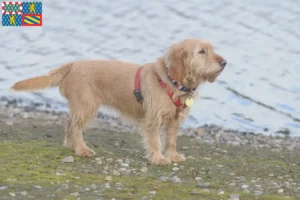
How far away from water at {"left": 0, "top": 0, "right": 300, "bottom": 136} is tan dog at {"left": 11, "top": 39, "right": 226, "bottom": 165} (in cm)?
333

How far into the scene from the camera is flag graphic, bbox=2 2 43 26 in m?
18.8

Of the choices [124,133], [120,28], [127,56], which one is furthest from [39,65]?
[124,133]

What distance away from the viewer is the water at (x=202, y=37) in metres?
12.3

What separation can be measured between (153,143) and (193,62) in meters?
1.05

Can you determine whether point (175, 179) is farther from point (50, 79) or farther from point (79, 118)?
point (50, 79)

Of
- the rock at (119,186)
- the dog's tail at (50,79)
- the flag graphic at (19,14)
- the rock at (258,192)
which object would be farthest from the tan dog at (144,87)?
the flag graphic at (19,14)

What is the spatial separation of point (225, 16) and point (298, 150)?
1013 cm

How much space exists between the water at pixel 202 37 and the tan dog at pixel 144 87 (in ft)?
10.9

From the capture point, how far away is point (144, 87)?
8.05 m

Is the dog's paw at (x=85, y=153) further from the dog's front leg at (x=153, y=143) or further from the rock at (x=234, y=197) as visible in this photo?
the rock at (x=234, y=197)

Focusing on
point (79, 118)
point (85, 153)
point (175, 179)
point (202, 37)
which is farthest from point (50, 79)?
point (202, 37)

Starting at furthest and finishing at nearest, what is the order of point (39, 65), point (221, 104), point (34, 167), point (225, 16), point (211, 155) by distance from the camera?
point (225, 16) → point (39, 65) → point (221, 104) → point (211, 155) → point (34, 167)

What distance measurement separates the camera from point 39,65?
14922mm

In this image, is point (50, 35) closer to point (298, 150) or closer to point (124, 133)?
point (124, 133)
